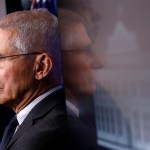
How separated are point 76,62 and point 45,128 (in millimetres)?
366

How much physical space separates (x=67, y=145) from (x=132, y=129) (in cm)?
36

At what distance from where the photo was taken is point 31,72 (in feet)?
4.48

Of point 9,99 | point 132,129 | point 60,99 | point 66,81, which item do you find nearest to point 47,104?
point 60,99

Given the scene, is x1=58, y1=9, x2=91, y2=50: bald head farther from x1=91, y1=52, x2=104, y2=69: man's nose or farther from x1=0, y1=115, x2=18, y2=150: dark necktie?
x1=0, y1=115, x2=18, y2=150: dark necktie

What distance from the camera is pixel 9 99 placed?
4.70ft

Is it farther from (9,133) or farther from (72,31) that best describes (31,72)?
(72,31)

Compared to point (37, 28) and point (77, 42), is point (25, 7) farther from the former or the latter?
point (77, 42)

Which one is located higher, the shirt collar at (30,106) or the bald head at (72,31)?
the bald head at (72,31)

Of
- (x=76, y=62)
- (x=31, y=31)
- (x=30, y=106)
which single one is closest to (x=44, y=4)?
(x=31, y=31)

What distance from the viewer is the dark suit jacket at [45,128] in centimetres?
113

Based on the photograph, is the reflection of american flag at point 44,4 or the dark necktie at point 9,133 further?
the reflection of american flag at point 44,4

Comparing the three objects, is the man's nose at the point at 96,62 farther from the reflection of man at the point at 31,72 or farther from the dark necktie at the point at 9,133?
the dark necktie at the point at 9,133

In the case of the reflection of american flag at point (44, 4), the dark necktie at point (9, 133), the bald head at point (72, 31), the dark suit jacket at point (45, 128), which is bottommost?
the dark necktie at point (9, 133)

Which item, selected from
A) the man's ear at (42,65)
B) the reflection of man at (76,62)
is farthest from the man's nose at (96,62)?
the man's ear at (42,65)
